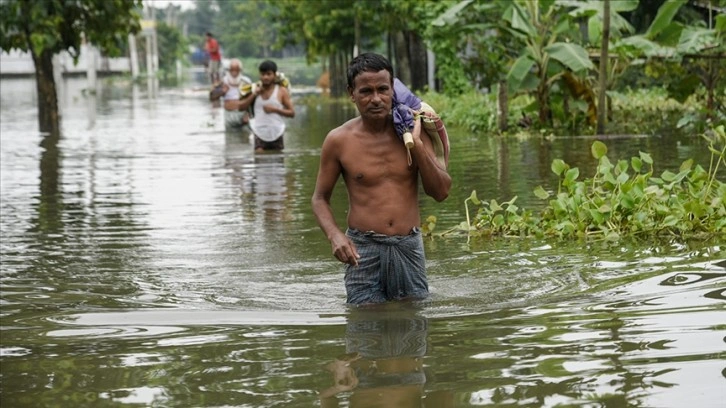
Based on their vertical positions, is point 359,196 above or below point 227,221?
above

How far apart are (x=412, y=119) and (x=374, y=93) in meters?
0.23

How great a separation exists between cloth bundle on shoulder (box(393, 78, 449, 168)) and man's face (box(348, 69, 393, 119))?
64 mm

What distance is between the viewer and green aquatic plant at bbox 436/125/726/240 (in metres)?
9.55

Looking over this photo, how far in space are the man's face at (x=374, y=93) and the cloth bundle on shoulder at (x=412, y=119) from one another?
6cm

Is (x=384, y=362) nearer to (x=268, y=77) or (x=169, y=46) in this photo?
(x=268, y=77)

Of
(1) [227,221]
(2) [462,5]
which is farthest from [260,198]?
(2) [462,5]

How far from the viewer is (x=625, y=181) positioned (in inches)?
399

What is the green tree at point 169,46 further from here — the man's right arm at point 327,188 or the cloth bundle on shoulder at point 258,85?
the man's right arm at point 327,188

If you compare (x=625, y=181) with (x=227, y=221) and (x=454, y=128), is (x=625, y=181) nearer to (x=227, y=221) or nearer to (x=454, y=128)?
(x=227, y=221)

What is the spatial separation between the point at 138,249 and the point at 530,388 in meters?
5.83

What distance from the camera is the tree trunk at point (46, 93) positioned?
2695 centimetres

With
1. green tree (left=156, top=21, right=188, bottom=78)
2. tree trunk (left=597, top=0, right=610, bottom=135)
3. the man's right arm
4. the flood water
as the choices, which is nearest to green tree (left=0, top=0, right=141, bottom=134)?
tree trunk (left=597, top=0, right=610, bottom=135)

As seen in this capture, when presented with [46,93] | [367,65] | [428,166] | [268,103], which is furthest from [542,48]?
[367,65]

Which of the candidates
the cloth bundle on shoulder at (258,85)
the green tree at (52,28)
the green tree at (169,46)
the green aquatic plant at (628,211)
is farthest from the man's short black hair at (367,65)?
the green tree at (169,46)
